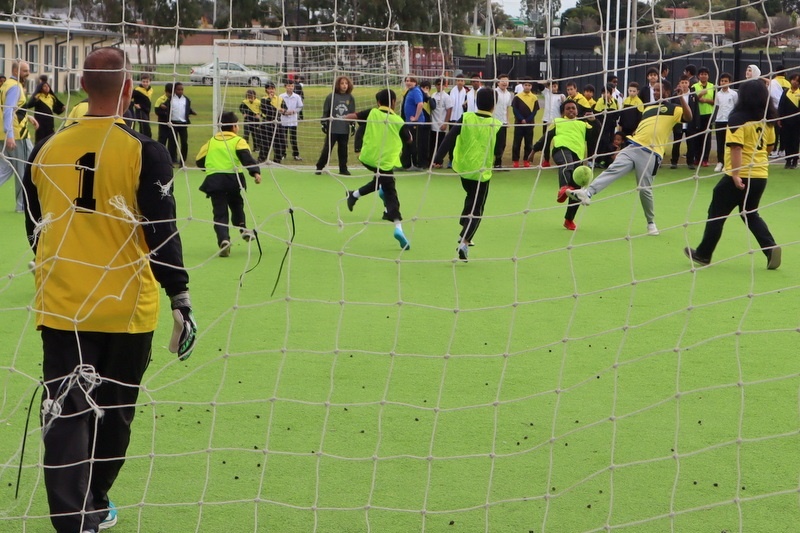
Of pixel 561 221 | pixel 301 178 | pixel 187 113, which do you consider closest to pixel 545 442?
pixel 561 221

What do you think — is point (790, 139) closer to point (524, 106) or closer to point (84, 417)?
point (524, 106)

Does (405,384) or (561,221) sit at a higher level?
(561,221)

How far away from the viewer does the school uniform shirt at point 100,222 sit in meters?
3.24

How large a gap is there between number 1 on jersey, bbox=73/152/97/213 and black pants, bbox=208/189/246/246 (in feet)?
19.6

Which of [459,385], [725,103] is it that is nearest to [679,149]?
[725,103]

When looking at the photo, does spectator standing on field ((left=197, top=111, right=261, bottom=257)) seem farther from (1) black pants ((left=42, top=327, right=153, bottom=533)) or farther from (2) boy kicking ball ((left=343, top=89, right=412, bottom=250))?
(1) black pants ((left=42, top=327, right=153, bottom=533))

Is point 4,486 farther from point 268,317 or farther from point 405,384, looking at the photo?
point 268,317

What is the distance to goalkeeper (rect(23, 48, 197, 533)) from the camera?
3.25 metres

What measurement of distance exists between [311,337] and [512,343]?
1.28 meters

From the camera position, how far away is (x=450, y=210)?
42.8 feet

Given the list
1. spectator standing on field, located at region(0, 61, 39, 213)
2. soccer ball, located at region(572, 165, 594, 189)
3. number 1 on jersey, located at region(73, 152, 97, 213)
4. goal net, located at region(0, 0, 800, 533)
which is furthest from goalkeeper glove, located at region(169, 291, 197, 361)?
soccer ball, located at region(572, 165, 594, 189)

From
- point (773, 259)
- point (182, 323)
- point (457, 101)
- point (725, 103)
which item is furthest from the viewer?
point (457, 101)

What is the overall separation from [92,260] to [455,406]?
2.34 meters

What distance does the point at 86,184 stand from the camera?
10.6ft
